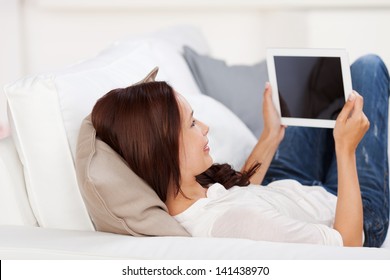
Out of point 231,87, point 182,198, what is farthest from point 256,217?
point 231,87

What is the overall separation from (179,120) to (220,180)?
0.88 ft

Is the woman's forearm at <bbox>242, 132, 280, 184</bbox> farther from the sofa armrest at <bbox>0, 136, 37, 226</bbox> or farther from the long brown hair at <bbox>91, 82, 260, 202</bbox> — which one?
the sofa armrest at <bbox>0, 136, 37, 226</bbox>

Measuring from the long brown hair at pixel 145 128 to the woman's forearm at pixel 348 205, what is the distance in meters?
0.32

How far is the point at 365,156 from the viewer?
1938 mm

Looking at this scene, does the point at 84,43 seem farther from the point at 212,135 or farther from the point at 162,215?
the point at 162,215

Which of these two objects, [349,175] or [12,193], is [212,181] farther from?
[12,193]

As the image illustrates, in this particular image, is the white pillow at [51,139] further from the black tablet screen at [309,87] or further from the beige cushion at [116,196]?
the black tablet screen at [309,87]

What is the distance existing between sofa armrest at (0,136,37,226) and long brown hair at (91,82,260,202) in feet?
0.66

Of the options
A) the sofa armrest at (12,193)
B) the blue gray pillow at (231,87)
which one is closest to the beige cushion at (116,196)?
the sofa armrest at (12,193)

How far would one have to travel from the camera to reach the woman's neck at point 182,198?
1.50 m

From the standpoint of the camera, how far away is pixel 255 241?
129 centimetres

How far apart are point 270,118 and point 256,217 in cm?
52

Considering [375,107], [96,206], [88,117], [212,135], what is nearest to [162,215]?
[96,206]

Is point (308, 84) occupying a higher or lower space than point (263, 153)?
higher
